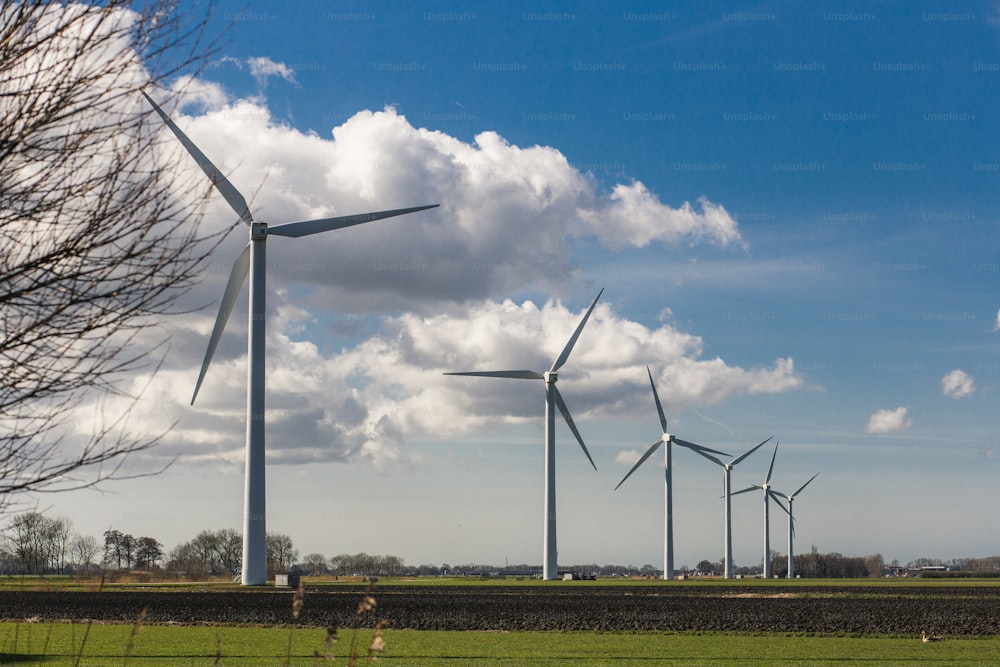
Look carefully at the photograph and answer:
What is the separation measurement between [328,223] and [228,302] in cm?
829

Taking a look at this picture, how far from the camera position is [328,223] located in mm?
64188

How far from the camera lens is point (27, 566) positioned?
10.2m

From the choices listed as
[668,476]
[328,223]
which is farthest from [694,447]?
[328,223]

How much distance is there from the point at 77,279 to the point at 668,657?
20.5m

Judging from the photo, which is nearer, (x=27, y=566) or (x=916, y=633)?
(x=27, y=566)

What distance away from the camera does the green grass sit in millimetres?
25438

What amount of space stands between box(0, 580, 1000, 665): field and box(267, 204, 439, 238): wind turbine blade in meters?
23.3

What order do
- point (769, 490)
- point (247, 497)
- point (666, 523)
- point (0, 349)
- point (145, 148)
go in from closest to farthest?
point (0, 349) → point (145, 148) → point (247, 497) → point (666, 523) → point (769, 490)

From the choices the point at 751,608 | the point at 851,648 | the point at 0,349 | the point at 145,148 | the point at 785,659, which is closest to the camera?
the point at 0,349

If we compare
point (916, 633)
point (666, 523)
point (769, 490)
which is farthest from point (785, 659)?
point (769, 490)

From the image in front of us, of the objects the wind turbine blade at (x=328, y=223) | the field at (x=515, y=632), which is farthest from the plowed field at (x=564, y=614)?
the wind turbine blade at (x=328, y=223)

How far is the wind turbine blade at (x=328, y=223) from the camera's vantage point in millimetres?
63344

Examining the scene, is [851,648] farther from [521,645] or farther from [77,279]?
[77,279]

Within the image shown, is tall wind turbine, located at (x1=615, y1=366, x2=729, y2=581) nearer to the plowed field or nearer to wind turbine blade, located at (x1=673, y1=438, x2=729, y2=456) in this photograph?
wind turbine blade, located at (x1=673, y1=438, x2=729, y2=456)
